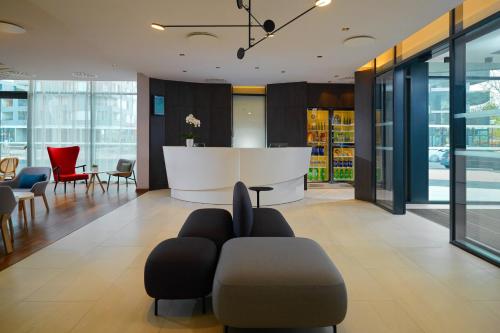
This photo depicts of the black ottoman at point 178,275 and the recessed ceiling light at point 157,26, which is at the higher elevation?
the recessed ceiling light at point 157,26

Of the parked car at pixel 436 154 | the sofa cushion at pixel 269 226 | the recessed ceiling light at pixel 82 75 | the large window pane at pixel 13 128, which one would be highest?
the recessed ceiling light at pixel 82 75

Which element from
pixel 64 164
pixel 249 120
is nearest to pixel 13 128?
pixel 64 164

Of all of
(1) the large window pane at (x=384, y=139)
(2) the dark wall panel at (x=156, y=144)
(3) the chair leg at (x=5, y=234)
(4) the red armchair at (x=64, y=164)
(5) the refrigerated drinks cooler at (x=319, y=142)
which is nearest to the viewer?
(3) the chair leg at (x=5, y=234)

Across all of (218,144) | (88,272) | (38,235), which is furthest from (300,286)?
(218,144)

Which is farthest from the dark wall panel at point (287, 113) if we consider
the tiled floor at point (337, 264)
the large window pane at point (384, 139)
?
the tiled floor at point (337, 264)

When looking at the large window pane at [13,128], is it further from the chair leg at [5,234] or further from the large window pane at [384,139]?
the large window pane at [384,139]

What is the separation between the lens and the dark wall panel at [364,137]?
686 cm

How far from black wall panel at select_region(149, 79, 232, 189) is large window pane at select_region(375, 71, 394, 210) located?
4125 mm

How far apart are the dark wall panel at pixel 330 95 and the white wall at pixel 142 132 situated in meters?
4.38

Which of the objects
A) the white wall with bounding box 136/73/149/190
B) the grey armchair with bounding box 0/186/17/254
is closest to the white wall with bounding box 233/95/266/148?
the white wall with bounding box 136/73/149/190

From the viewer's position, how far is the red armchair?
759cm

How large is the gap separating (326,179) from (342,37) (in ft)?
17.5

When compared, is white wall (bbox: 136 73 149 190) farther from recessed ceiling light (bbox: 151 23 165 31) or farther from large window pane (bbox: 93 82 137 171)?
recessed ceiling light (bbox: 151 23 165 31)

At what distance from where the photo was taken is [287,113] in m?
9.07
